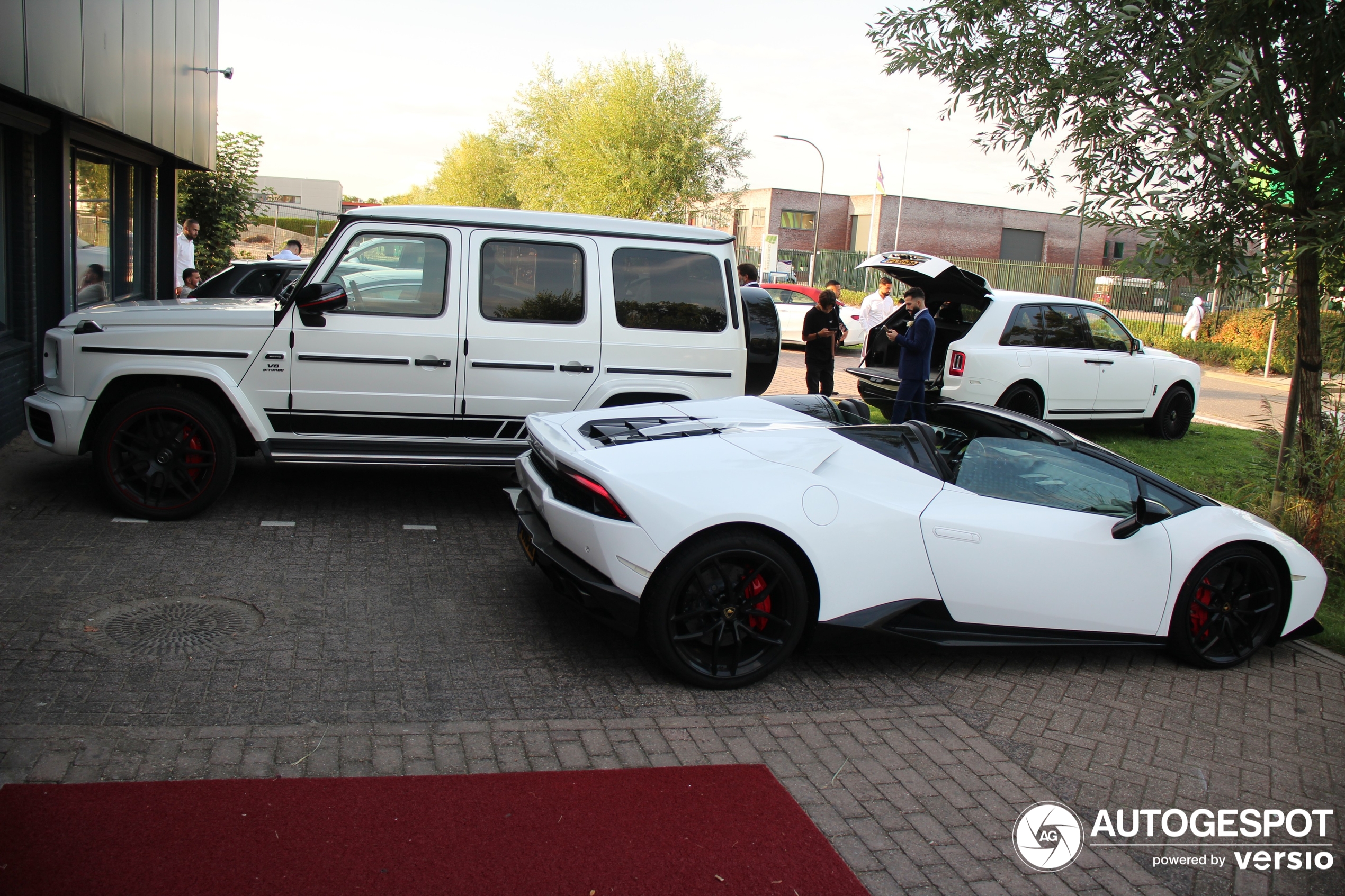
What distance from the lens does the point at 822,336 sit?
12.4m

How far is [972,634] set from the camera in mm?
4773

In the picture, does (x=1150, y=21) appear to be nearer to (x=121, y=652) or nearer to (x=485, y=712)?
(x=485, y=712)

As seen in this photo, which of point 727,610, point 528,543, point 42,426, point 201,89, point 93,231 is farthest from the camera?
point 201,89

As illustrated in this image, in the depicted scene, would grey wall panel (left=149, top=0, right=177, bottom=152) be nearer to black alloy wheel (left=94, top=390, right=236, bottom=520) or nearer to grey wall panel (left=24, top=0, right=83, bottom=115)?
grey wall panel (left=24, top=0, right=83, bottom=115)

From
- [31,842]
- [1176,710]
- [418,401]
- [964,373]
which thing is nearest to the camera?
[31,842]

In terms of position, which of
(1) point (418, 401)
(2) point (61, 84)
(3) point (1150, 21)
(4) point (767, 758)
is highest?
(3) point (1150, 21)

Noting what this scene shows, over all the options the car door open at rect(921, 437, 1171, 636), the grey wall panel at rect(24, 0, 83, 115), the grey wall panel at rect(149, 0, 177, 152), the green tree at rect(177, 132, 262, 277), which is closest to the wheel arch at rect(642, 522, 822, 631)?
the car door open at rect(921, 437, 1171, 636)

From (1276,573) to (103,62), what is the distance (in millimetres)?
10964

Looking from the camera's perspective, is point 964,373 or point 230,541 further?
point 964,373

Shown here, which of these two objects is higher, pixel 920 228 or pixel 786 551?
pixel 920 228

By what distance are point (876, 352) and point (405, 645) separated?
886cm

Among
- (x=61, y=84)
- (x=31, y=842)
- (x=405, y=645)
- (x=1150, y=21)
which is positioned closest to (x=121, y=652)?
(x=405, y=645)

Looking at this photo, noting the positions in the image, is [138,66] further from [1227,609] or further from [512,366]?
[1227,609]

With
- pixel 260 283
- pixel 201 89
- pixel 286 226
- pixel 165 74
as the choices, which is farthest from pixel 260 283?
pixel 286 226
